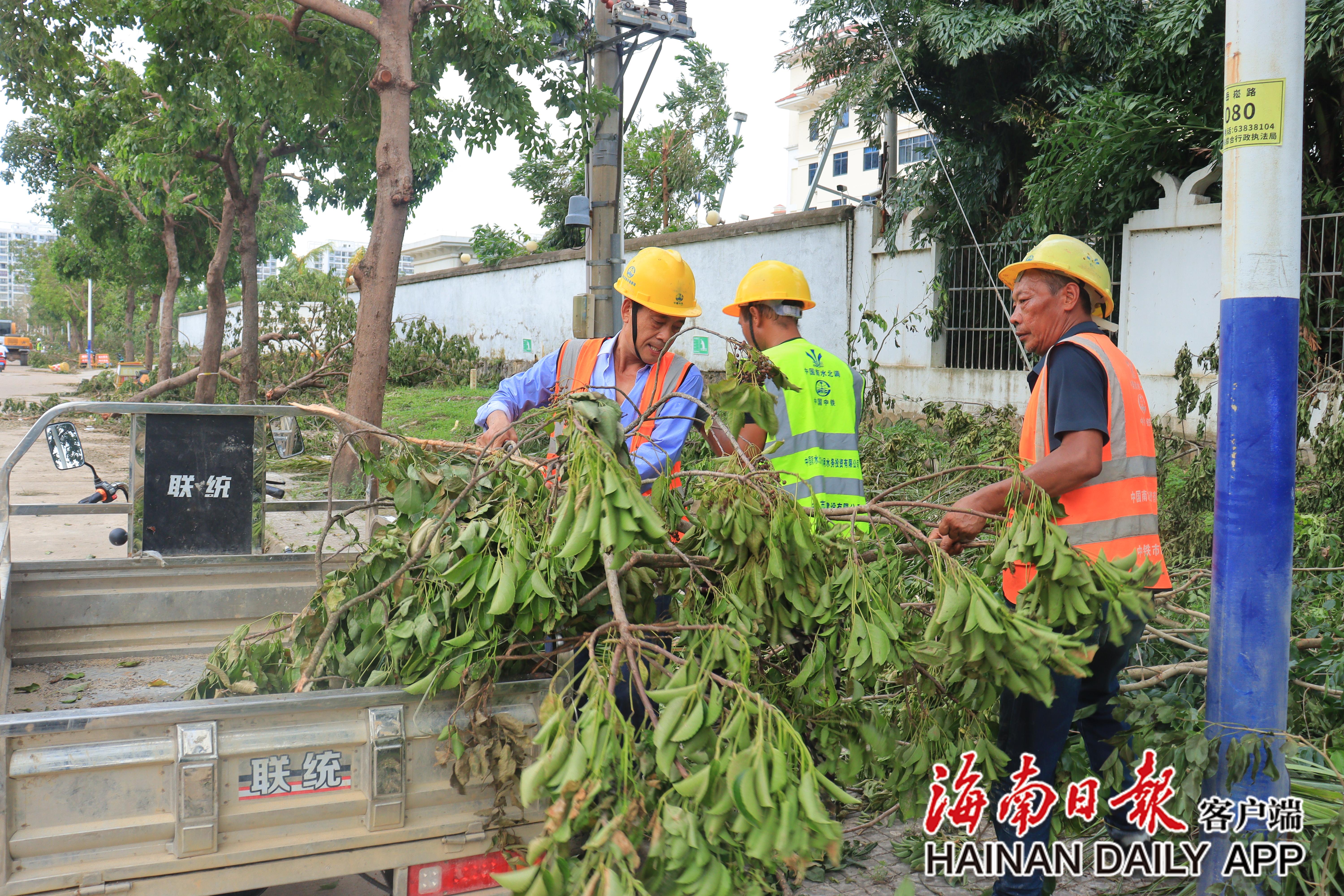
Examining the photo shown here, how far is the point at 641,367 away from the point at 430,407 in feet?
43.5

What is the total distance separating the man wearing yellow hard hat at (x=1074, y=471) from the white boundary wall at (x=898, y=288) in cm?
180

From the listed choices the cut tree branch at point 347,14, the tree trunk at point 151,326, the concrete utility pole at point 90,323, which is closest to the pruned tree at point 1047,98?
the cut tree branch at point 347,14

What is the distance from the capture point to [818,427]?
3.34 meters

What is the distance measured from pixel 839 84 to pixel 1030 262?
839 cm

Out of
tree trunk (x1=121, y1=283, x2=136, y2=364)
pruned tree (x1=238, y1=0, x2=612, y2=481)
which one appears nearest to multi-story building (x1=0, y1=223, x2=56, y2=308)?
tree trunk (x1=121, y1=283, x2=136, y2=364)

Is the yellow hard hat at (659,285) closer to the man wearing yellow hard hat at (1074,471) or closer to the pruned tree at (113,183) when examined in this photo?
the man wearing yellow hard hat at (1074,471)

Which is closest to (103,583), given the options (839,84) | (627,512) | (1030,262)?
(627,512)

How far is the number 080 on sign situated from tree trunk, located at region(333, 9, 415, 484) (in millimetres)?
5371

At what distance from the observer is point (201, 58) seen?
8.16m

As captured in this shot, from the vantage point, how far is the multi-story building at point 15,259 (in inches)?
2045

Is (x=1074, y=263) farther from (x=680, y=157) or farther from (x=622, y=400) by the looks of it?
(x=680, y=157)

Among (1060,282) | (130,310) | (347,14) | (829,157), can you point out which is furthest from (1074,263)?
(130,310)

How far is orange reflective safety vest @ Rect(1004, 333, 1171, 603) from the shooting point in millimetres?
2699

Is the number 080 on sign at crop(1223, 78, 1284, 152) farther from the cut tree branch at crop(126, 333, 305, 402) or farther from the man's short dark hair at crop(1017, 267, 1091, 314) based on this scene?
the cut tree branch at crop(126, 333, 305, 402)
